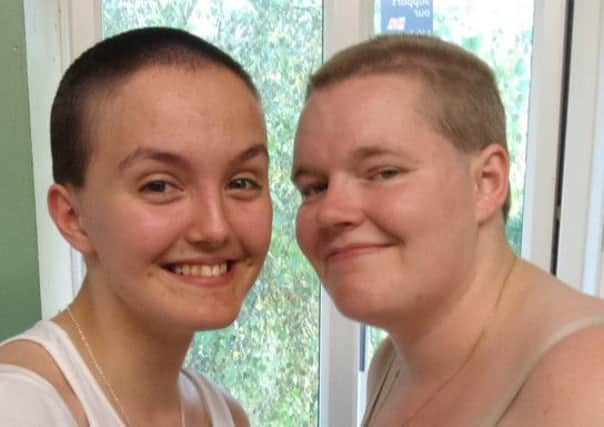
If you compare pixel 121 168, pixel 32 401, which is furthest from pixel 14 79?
pixel 32 401

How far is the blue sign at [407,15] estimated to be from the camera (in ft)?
4.45

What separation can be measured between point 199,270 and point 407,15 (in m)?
0.92

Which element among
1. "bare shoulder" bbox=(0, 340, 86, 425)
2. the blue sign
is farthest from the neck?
the blue sign

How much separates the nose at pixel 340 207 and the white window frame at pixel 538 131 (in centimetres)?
67

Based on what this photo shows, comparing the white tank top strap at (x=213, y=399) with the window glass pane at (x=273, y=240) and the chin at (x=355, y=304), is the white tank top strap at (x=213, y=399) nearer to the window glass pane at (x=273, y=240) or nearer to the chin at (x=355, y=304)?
the chin at (x=355, y=304)

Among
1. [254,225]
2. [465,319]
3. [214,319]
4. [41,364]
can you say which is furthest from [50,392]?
[465,319]

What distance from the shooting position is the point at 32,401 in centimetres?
62

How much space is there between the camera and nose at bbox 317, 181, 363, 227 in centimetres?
76

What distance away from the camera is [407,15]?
4.48ft

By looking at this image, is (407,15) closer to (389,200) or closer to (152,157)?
(389,200)

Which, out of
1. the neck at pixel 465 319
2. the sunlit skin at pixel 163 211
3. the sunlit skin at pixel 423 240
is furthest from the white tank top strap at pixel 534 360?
the sunlit skin at pixel 163 211

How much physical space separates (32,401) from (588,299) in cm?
65

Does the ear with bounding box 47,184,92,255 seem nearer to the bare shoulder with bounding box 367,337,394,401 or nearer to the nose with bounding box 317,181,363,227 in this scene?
the nose with bounding box 317,181,363,227

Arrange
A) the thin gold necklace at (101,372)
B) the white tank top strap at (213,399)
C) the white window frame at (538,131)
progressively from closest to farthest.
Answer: the thin gold necklace at (101,372) → the white tank top strap at (213,399) → the white window frame at (538,131)
